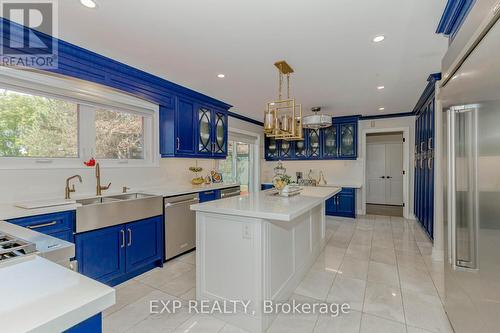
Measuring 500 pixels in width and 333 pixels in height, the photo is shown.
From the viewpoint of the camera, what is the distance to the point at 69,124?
273 centimetres

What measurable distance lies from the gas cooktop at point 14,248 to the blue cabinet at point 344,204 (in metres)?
5.46

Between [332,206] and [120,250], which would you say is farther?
[332,206]

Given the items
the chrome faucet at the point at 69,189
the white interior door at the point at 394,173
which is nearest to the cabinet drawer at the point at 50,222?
the chrome faucet at the point at 69,189

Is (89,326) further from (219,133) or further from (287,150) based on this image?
(287,150)

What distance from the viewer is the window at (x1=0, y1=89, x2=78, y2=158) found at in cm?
227

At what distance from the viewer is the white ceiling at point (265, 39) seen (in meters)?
1.81

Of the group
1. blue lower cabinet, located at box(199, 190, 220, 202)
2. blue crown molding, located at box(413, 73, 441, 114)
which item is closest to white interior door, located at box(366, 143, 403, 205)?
blue crown molding, located at box(413, 73, 441, 114)

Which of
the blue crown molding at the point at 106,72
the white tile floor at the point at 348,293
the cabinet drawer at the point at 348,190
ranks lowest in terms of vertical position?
the white tile floor at the point at 348,293

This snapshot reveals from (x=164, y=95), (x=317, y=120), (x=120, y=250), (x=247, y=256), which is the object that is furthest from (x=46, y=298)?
(x=317, y=120)

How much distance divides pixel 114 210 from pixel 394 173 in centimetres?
779

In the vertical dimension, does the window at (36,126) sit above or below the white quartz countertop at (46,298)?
above

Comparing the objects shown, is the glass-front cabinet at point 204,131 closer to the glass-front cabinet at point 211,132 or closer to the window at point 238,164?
the glass-front cabinet at point 211,132

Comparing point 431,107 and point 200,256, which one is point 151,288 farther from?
point 431,107

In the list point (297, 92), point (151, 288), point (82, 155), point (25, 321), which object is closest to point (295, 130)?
point (297, 92)
